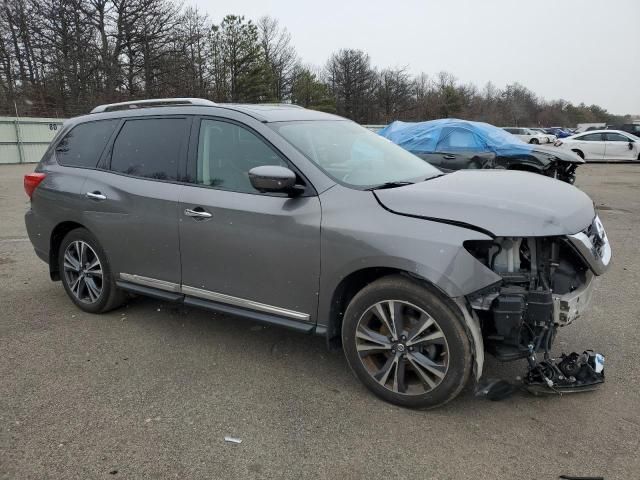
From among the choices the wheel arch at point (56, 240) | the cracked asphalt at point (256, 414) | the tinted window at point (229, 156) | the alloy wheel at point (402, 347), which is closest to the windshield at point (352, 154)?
the tinted window at point (229, 156)

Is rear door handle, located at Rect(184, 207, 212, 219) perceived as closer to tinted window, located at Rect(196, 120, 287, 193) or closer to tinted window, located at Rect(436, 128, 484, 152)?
tinted window, located at Rect(196, 120, 287, 193)

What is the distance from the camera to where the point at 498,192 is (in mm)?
3096

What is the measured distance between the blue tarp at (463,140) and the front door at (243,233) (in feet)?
26.8

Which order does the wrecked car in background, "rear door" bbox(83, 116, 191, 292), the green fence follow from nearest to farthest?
"rear door" bbox(83, 116, 191, 292) → the wrecked car in background → the green fence

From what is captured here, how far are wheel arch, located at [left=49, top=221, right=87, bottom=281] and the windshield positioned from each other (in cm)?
241

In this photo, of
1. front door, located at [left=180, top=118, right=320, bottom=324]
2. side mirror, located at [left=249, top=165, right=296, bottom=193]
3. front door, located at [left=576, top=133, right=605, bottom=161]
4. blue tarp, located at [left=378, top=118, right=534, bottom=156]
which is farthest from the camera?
front door, located at [left=576, top=133, right=605, bottom=161]

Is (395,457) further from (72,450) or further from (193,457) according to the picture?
(72,450)

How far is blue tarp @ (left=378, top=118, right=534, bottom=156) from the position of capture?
10797 mm

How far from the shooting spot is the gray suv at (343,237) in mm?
2881

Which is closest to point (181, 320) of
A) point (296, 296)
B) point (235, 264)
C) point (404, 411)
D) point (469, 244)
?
point (235, 264)

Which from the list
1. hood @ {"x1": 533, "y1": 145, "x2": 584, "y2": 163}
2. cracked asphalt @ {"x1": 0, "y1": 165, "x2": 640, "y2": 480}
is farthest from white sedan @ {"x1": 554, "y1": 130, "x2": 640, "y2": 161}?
cracked asphalt @ {"x1": 0, "y1": 165, "x2": 640, "y2": 480}

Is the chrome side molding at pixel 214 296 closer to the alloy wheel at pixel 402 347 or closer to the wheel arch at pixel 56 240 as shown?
the alloy wheel at pixel 402 347

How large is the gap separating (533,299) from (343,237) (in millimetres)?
1148

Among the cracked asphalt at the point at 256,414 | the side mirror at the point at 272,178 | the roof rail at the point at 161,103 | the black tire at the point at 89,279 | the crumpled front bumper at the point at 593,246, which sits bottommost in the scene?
the cracked asphalt at the point at 256,414
